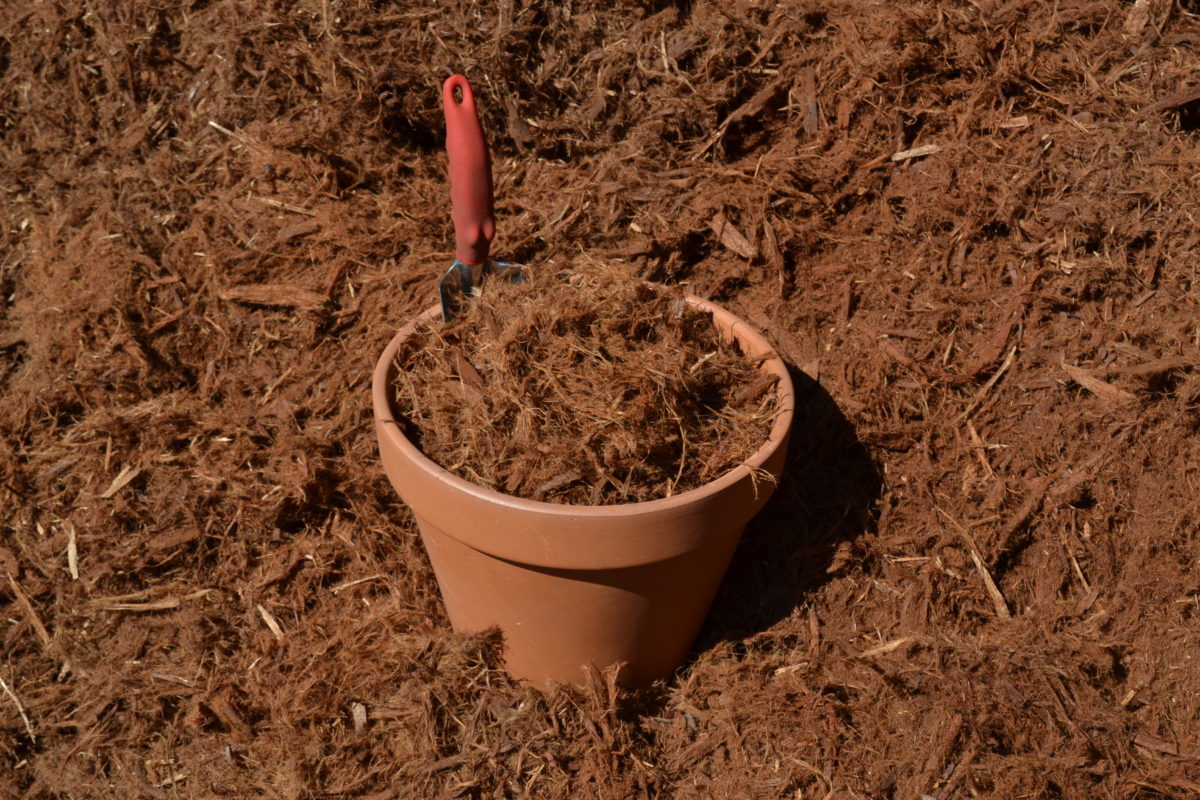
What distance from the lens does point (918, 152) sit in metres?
2.25

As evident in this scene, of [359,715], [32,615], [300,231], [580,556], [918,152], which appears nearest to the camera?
[580,556]

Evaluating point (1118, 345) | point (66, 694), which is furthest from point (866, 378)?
point (66, 694)

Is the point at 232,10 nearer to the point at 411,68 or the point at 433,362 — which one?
the point at 411,68

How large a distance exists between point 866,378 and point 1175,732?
0.92 m

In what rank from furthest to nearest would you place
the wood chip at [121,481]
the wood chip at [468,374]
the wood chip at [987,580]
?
the wood chip at [121,481] < the wood chip at [987,580] < the wood chip at [468,374]

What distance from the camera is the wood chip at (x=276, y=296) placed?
2.31 meters

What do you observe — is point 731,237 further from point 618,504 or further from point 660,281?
Answer: point 618,504

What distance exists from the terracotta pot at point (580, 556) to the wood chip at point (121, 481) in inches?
28.8

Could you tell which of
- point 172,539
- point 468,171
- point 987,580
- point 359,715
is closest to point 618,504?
point 468,171

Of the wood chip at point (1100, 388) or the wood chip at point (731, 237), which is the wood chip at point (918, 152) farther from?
the wood chip at point (1100, 388)

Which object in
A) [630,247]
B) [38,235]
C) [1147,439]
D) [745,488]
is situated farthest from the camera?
[38,235]

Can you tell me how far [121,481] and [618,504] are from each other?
1222mm

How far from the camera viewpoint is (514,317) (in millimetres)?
1788

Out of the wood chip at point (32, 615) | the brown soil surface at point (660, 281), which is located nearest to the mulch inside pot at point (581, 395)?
the brown soil surface at point (660, 281)
